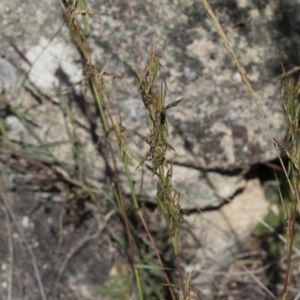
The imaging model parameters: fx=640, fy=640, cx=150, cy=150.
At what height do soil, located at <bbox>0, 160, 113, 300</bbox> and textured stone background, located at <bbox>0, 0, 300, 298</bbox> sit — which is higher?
textured stone background, located at <bbox>0, 0, 300, 298</bbox>

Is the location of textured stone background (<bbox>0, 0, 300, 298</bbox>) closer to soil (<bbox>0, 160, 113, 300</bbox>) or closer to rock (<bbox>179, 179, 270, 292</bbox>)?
rock (<bbox>179, 179, 270, 292</bbox>)

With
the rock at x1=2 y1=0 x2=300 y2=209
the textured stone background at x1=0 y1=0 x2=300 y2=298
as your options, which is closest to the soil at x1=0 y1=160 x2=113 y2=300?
the textured stone background at x1=0 y1=0 x2=300 y2=298

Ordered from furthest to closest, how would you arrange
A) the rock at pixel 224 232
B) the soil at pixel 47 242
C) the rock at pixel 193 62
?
the rock at pixel 224 232 < the soil at pixel 47 242 < the rock at pixel 193 62

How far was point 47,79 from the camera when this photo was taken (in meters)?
2.24

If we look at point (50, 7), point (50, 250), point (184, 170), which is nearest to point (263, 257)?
point (184, 170)

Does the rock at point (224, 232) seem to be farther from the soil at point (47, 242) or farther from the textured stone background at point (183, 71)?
the soil at point (47, 242)

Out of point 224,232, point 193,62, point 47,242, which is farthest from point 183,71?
point 47,242

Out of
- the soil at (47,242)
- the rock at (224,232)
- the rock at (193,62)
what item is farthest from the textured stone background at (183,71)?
the soil at (47,242)

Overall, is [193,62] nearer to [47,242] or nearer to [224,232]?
[224,232]

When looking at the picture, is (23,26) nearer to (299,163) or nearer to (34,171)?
(34,171)

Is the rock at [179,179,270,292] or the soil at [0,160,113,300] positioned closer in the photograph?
the soil at [0,160,113,300]

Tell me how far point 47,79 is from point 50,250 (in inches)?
25.3

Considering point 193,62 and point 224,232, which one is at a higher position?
point 193,62

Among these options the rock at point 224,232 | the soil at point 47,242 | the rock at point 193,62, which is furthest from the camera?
the rock at point 224,232
